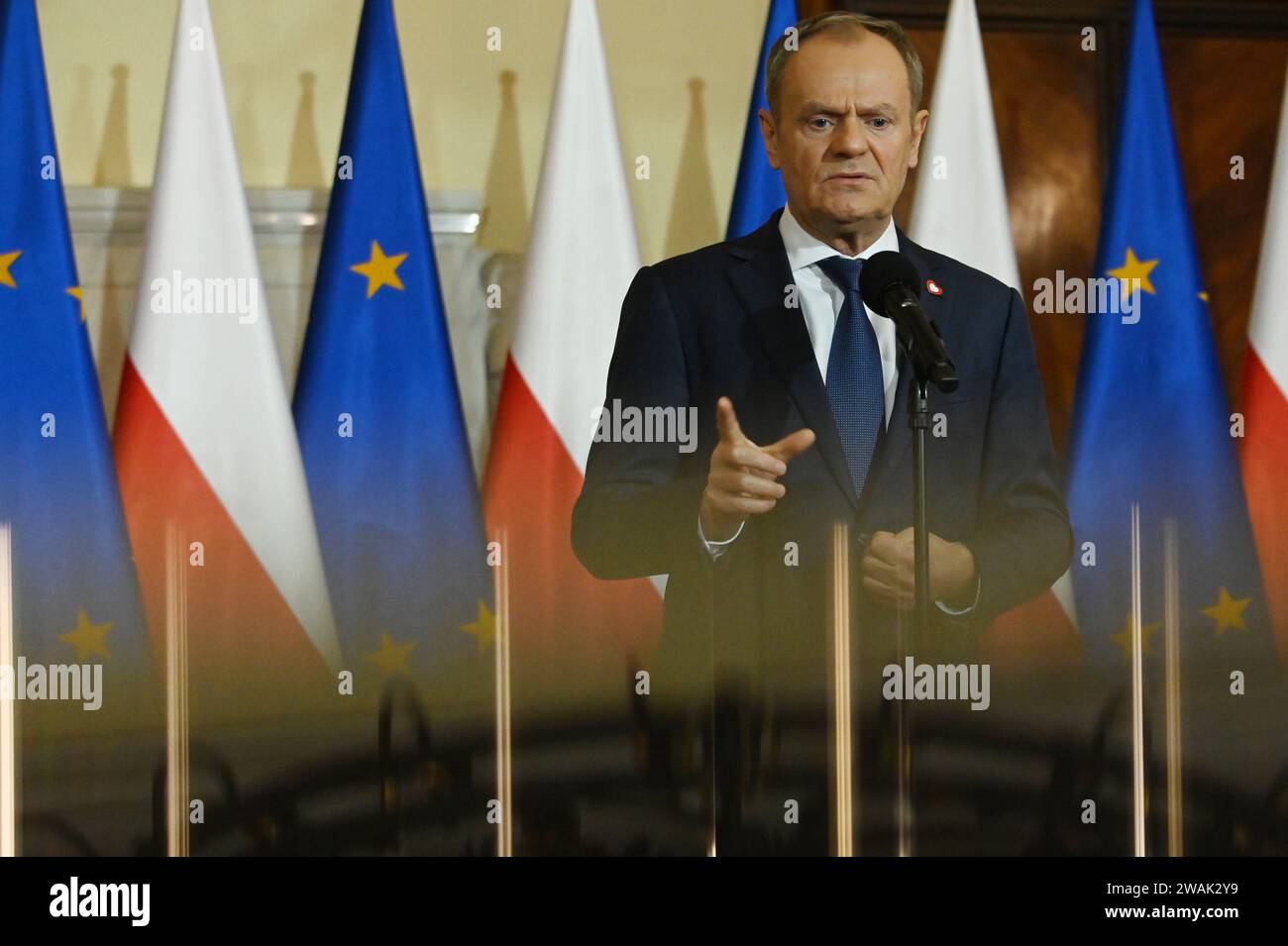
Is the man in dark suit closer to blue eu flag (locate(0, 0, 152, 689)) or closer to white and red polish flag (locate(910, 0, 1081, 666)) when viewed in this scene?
white and red polish flag (locate(910, 0, 1081, 666))

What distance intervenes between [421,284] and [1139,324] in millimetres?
1547

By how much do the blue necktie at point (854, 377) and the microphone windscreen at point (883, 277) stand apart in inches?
15.5

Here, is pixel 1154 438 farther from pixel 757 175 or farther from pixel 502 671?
pixel 502 671

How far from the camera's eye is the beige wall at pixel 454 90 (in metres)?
2.99

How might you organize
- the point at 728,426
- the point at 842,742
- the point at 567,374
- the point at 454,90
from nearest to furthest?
the point at 728,426, the point at 842,742, the point at 567,374, the point at 454,90

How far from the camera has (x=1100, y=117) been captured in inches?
121

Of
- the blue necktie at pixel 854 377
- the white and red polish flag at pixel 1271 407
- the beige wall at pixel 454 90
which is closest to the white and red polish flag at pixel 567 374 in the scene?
the beige wall at pixel 454 90

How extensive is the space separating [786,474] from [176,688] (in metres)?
1.33

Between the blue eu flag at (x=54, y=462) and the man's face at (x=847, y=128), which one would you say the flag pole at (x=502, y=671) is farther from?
the man's face at (x=847, y=128)

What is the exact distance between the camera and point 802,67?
2619 mm

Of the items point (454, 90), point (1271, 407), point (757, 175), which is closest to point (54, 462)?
point (454, 90)

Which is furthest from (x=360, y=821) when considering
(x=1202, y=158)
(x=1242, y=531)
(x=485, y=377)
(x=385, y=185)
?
(x=1202, y=158)

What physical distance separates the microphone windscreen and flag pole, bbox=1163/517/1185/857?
3.44 ft

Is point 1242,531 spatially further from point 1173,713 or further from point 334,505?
point 334,505
